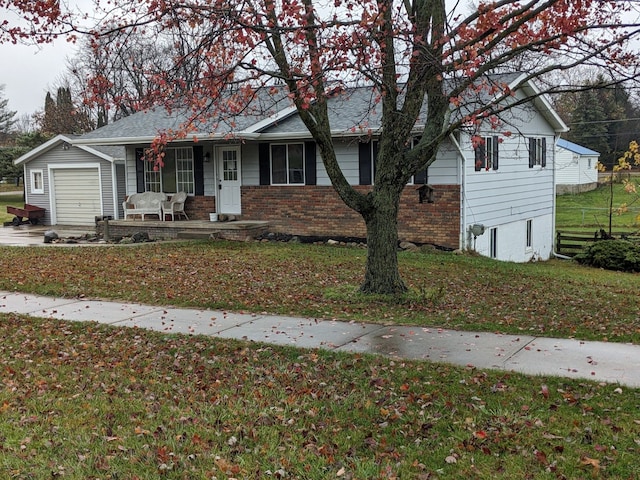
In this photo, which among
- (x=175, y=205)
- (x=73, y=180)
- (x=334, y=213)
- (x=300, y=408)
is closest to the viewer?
(x=300, y=408)

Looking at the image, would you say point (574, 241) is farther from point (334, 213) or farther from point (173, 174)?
point (173, 174)

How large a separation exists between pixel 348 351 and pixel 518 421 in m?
2.44

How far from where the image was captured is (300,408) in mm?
5426

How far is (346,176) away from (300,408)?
13.2 meters

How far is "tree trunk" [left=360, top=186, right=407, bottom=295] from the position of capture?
10.2 meters

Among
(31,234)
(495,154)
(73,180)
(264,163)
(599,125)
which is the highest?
(599,125)

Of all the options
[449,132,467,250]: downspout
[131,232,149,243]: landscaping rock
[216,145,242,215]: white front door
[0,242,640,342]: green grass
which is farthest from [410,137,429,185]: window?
[131,232,149,243]: landscaping rock

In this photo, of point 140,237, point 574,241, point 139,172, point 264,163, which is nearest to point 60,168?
point 139,172

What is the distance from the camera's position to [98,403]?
5613 mm

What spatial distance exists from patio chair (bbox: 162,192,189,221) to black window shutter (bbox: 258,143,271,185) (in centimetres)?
277

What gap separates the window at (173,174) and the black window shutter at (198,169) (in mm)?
232

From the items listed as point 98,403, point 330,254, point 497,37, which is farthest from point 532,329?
point 330,254

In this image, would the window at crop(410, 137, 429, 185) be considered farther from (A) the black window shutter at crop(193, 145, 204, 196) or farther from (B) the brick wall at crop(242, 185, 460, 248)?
(A) the black window shutter at crop(193, 145, 204, 196)

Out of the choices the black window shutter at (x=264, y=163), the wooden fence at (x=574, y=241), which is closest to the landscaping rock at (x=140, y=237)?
the black window shutter at (x=264, y=163)
